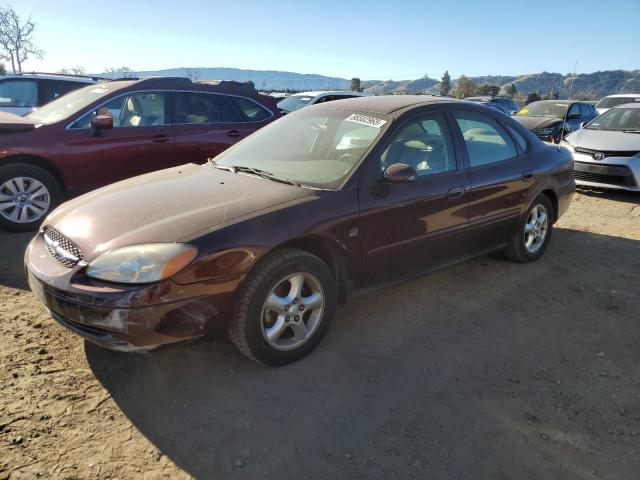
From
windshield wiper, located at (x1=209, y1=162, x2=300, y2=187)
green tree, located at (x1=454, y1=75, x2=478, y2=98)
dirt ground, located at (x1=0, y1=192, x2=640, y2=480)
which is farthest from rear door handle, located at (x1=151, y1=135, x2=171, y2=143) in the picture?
green tree, located at (x1=454, y1=75, x2=478, y2=98)

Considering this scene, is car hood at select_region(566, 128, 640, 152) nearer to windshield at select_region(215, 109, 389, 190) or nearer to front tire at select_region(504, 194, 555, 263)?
front tire at select_region(504, 194, 555, 263)

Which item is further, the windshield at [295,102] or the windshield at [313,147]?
the windshield at [295,102]

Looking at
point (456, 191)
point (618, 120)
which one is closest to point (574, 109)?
point (618, 120)

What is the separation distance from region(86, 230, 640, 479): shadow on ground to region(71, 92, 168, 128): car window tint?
3.34 m

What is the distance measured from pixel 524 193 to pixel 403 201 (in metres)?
1.66

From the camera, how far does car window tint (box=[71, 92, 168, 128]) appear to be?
17.6ft

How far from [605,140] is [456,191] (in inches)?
220

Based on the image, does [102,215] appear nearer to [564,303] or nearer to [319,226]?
[319,226]

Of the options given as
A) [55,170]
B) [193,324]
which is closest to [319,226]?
[193,324]

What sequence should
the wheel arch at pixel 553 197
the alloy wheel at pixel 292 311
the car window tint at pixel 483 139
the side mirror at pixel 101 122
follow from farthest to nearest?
the side mirror at pixel 101 122, the wheel arch at pixel 553 197, the car window tint at pixel 483 139, the alloy wheel at pixel 292 311

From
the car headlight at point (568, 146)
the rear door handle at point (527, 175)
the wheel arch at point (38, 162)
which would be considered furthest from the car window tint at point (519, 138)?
the wheel arch at point (38, 162)

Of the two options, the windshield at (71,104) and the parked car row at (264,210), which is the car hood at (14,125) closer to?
the parked car row at (264,210)

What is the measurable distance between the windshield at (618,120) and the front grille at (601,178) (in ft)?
4.69

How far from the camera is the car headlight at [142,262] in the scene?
94.3 inches
